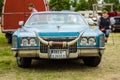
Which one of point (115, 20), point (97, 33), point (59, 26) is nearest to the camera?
point (97, 33)

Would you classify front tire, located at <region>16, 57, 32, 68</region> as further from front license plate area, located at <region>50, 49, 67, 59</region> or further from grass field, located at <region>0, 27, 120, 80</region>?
front license plate area, located at <region>50, 49, 67, 59</region>

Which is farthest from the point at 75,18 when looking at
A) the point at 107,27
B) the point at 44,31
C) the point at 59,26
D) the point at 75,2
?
the point at 75,2

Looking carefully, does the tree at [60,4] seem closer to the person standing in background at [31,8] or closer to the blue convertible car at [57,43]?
the person standing in background at [31,8]

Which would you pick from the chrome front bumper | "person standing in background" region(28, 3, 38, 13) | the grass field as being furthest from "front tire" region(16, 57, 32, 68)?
"person standing in background" region(28, 3, 38, 13)

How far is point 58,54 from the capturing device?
913 centimetres

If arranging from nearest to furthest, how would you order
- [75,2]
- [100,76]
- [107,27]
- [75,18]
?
1. [100,76]
2. [75,18]
3. [107,27]
4. [75,2]

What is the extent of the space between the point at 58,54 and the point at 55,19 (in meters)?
1.99

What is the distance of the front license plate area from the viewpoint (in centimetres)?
913

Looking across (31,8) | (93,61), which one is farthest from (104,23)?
(93,61)

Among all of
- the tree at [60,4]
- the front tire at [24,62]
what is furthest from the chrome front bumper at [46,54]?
the tree at [60,4]

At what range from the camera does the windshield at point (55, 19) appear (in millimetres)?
10758

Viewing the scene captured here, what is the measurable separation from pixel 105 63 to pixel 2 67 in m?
2.81

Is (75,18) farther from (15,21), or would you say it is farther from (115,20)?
(115,20)

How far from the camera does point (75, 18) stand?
36.3 feet
